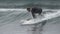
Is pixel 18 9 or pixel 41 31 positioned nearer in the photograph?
pixel 41 31

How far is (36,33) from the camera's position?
3.26 meters

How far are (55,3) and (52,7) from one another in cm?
23

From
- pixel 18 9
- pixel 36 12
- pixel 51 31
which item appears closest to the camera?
pixel 51 31

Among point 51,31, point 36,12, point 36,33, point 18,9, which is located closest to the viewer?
point 36,33

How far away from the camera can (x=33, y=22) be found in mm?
3869

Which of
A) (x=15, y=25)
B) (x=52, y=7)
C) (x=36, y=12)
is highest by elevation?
(x=36, y=12)

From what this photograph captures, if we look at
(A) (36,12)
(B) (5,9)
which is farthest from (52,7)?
(A) (36,12)

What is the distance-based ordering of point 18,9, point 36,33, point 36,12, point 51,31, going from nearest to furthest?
point 36,33 < point 51,31 < point 36,12 < point 18,9

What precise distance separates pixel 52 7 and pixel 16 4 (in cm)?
113

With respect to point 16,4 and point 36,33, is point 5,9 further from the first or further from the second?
point 36,33

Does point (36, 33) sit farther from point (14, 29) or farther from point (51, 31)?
point (14, 29)

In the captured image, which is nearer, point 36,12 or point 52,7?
point 36,12

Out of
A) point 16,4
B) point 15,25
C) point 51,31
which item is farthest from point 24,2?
point 51,31

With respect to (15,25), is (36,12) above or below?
above
